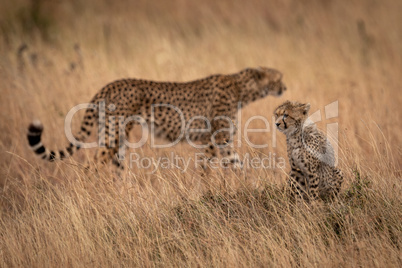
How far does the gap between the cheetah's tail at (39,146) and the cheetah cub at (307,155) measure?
1665 mm

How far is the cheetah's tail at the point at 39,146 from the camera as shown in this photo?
12.7 ft

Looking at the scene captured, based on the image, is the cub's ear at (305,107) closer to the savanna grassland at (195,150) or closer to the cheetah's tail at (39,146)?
the savanna grassland at (195,150)

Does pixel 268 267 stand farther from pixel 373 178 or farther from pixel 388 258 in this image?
pixel 373 178

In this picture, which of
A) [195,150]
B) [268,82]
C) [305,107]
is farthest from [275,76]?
[305,107]

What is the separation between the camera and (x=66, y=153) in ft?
14.4

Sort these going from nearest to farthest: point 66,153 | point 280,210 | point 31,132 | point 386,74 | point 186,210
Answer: point 280,210 → point 186,210 → point 31,132 → point 66,153 → point 386,74

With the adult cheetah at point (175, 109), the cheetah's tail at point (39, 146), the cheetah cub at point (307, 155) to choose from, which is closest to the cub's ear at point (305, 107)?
the cheetah cub at point (307, 155)

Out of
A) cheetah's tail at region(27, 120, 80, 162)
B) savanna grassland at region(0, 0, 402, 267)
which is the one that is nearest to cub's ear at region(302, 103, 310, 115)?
savanna grassland at region(0, 0, 402, 267)

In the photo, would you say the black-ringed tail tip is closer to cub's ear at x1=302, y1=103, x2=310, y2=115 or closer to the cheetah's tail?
the cheetah's tail

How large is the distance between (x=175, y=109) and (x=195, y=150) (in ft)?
1.47

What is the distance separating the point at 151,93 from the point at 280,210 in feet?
6.68

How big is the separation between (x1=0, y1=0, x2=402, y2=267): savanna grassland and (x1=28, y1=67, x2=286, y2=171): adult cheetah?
9.2 inches

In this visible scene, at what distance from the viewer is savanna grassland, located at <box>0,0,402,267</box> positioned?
3053 millimetres

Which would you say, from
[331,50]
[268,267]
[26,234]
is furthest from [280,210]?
[331,50]
